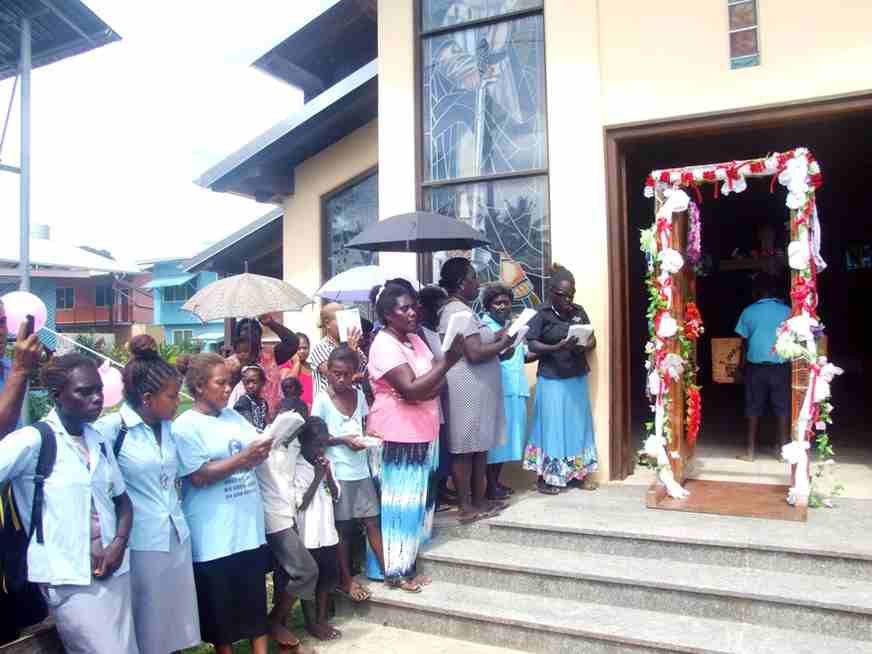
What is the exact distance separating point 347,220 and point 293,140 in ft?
3.41

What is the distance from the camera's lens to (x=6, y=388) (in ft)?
9.59

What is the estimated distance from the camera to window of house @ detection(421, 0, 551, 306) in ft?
21.5

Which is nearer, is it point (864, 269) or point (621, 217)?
point (621, 217)

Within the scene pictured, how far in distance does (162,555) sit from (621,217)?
4489 mm

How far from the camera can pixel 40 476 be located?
287 centimetres

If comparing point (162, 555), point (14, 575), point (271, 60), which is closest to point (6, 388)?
point (14, 575)

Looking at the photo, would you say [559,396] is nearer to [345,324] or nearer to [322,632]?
[345,324]

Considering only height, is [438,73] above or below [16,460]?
above

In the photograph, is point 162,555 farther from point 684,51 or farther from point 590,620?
point 684,51

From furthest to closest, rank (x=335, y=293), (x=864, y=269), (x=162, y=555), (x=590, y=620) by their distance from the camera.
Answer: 1. (x=864, y=269)
2. (x=335, y=293)
3. (x=590, y=620)
4. (x=162, y=555)

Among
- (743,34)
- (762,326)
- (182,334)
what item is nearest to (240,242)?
(762,326)

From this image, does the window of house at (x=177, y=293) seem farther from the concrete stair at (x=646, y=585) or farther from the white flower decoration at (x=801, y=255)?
the white flower decoration at (x=801, y=255)

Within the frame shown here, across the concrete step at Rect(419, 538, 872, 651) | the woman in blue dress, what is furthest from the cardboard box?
the concrete step at Rect(419, 538, 872, 651)

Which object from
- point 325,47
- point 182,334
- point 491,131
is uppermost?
point 325,47
